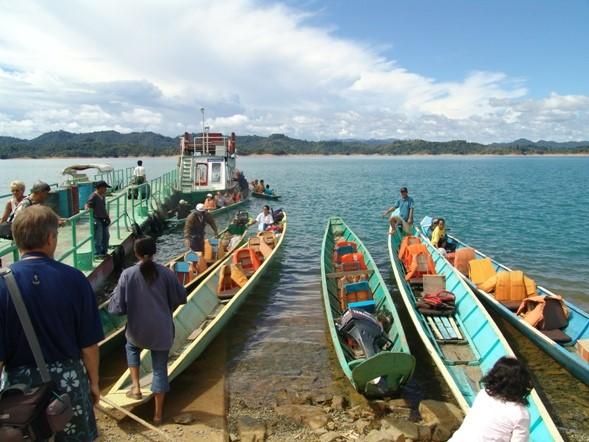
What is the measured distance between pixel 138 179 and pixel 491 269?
18.8 meters

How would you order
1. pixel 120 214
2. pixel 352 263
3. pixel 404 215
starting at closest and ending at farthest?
→ pixel 352 263 < pixel 404 215 < pixel 120 214

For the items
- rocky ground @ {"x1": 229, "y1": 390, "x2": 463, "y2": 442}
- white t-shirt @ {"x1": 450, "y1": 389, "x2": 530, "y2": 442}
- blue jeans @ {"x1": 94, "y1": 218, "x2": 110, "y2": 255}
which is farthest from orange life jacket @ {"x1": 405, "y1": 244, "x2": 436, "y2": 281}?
white t-shirt @ {"x1": 450, "y1": 389, "x2": 530, "y2": 442}

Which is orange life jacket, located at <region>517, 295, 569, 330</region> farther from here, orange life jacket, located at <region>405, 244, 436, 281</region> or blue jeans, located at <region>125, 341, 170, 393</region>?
blue jeans, located at <region>125, 341, 170, 393</region>

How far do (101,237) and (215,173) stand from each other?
59.9ft

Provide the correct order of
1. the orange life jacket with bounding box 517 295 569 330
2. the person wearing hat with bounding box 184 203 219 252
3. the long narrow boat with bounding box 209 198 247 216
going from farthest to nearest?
the long narrow boat with bounding box 209 198 247 216
the person wearing hat with bounding box 184 203 219 252
the orange life jacket with bounding box 517 295 569 330

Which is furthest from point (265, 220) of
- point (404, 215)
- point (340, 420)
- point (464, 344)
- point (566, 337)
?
point (340, 420)

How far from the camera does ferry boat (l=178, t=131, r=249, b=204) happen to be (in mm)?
29450

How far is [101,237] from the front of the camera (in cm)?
1222

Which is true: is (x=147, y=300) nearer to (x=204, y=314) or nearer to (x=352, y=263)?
(x=204, y=314)

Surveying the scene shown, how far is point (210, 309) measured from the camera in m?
9.75

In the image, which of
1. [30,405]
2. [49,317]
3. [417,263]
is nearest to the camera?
[30,405]

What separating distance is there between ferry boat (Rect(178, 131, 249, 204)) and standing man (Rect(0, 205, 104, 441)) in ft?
84.6

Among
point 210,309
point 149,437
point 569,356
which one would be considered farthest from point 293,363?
point 569,356

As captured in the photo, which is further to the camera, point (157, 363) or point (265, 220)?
point (265, 220)
